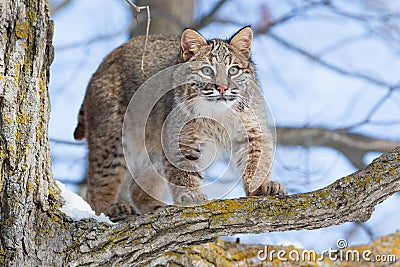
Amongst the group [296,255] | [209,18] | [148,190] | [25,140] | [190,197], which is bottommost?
[25,140]

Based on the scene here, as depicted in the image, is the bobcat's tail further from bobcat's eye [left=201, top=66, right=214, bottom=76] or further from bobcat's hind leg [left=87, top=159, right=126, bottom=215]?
bobcat's eye [left=201, top=66, right=214, bottom=76]

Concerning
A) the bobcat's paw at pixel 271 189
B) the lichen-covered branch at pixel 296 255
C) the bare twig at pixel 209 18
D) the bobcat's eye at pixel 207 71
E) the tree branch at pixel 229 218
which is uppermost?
the bare twig at pixel 209 18

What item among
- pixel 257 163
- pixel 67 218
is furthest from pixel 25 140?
pixel 257 163

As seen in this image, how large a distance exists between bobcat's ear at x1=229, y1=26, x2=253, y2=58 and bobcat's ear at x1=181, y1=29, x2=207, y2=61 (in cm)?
21

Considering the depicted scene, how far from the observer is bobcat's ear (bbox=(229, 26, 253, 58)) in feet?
15.4

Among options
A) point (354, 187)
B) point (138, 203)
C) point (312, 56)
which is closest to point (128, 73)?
point (138, 203)

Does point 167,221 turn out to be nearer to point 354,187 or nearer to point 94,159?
point 354,187

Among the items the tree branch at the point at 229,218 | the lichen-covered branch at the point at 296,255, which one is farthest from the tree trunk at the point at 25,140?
the lichen-covered branch at the point at 296,255

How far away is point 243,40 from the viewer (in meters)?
4.73

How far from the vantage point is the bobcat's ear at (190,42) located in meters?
4.65

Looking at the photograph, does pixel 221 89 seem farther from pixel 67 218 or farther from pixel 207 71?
pixel 67 218

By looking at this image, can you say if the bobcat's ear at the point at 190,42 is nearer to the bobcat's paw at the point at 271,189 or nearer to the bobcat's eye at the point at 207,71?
the bobcat's eye at the point at 207,71

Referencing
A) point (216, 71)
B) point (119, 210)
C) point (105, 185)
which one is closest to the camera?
point (216, 71)

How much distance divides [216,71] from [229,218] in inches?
56.8
